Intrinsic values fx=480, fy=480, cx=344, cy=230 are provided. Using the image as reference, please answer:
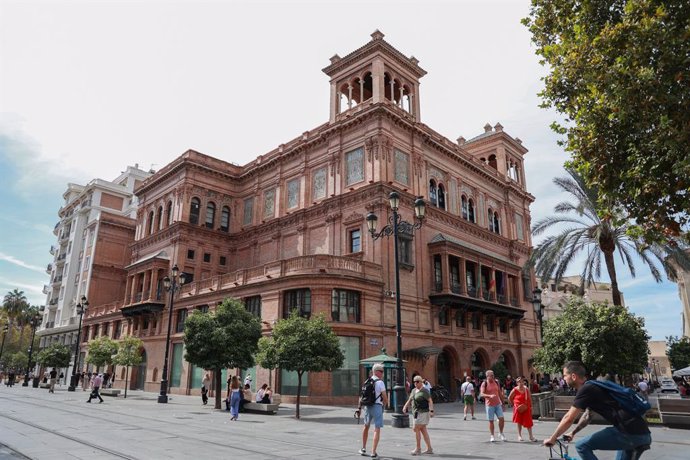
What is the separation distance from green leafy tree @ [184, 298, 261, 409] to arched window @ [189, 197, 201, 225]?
19.7 meters

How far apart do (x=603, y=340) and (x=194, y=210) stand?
3341cm

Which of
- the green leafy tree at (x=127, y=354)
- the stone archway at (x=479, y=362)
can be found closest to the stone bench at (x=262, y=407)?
the green leafy tree at (x=127, y=354)

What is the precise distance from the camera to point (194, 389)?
34.1 metres

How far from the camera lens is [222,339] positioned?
72.5ft

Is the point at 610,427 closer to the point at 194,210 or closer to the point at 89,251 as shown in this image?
the point at 194,210

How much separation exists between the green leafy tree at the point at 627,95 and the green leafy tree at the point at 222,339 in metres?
16.2

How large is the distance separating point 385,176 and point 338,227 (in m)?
4.86

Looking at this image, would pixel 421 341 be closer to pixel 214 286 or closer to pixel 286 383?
pixel 286 383

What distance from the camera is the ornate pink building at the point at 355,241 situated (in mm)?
28406

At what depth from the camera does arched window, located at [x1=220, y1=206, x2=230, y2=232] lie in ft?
143

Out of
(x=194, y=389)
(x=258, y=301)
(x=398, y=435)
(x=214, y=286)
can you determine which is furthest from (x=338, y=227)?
(x=398, y=435)

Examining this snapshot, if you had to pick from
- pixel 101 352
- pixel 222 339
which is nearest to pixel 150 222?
pixel 101 352

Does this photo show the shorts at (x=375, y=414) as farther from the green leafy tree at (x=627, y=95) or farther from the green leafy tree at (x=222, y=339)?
the green leafy tree at (x=222, y=339)

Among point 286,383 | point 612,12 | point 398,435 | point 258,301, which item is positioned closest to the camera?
point 612,12
